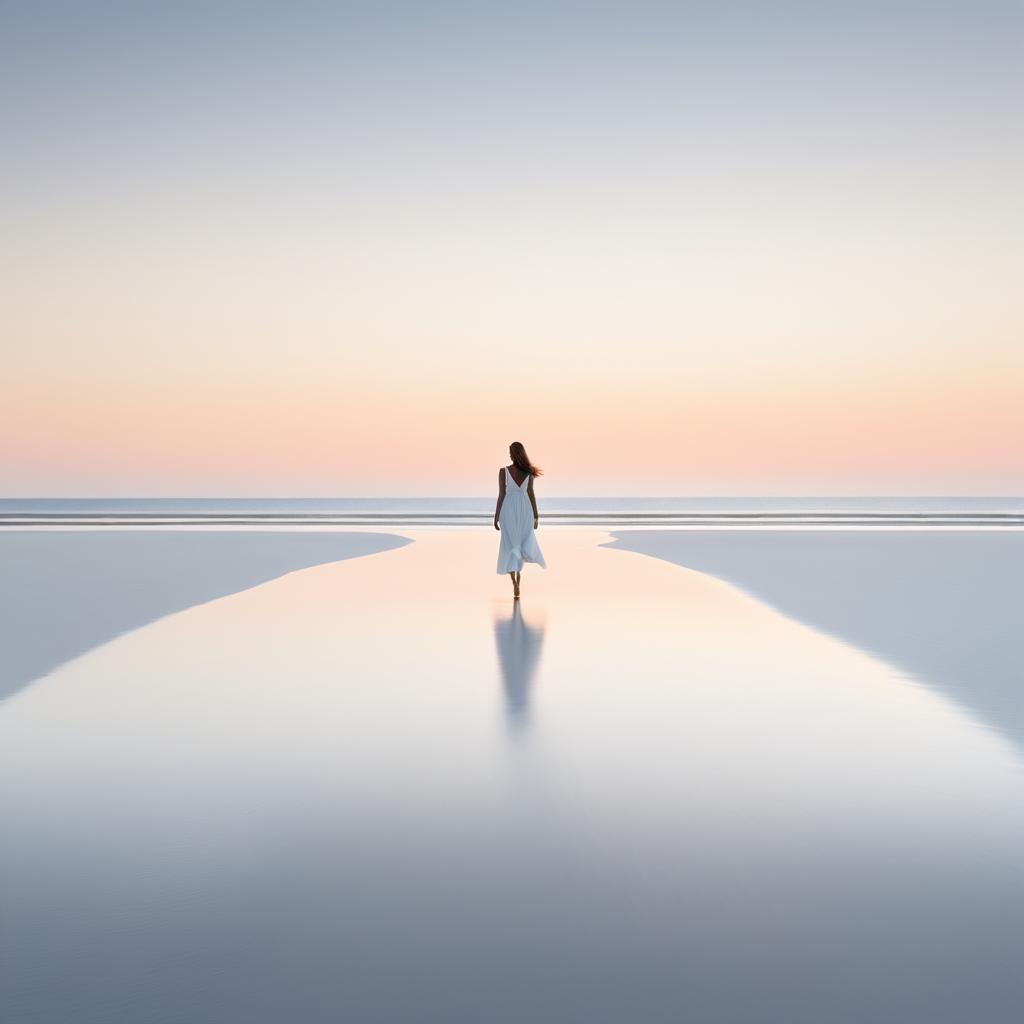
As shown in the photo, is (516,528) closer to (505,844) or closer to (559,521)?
(505,844)

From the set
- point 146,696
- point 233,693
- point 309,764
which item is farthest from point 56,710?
point 309,764

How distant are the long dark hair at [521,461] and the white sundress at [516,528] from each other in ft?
0.66

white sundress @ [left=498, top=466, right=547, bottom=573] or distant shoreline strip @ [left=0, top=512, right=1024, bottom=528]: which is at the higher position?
distant shoreline strip @ [left=0, top=512, right=1024, bottom=528]

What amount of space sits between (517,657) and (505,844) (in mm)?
4616

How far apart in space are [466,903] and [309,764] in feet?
6.97

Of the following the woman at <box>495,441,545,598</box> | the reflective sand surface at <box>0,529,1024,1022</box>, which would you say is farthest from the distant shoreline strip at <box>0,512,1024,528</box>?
the reflective sand surface at <box>0,529,1024,1022</box>

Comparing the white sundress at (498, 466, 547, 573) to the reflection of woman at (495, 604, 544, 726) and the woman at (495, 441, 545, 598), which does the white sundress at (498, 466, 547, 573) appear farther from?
the reflection of woman at (495, 604, 544, 726)

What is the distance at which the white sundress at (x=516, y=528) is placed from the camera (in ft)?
45.1

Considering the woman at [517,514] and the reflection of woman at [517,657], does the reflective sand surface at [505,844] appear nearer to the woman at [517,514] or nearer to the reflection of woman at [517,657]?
the reflection of woman at [517,657]

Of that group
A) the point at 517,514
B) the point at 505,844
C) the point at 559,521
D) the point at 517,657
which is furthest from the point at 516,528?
the point at 559,521

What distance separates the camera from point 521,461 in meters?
13.9

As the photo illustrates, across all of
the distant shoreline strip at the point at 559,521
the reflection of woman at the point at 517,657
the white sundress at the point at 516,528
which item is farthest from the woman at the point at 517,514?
the distant shoreline strip at the point at 559,521

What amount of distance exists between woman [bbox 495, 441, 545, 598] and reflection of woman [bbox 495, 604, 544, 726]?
1681 millimetres

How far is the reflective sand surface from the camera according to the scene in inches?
118
